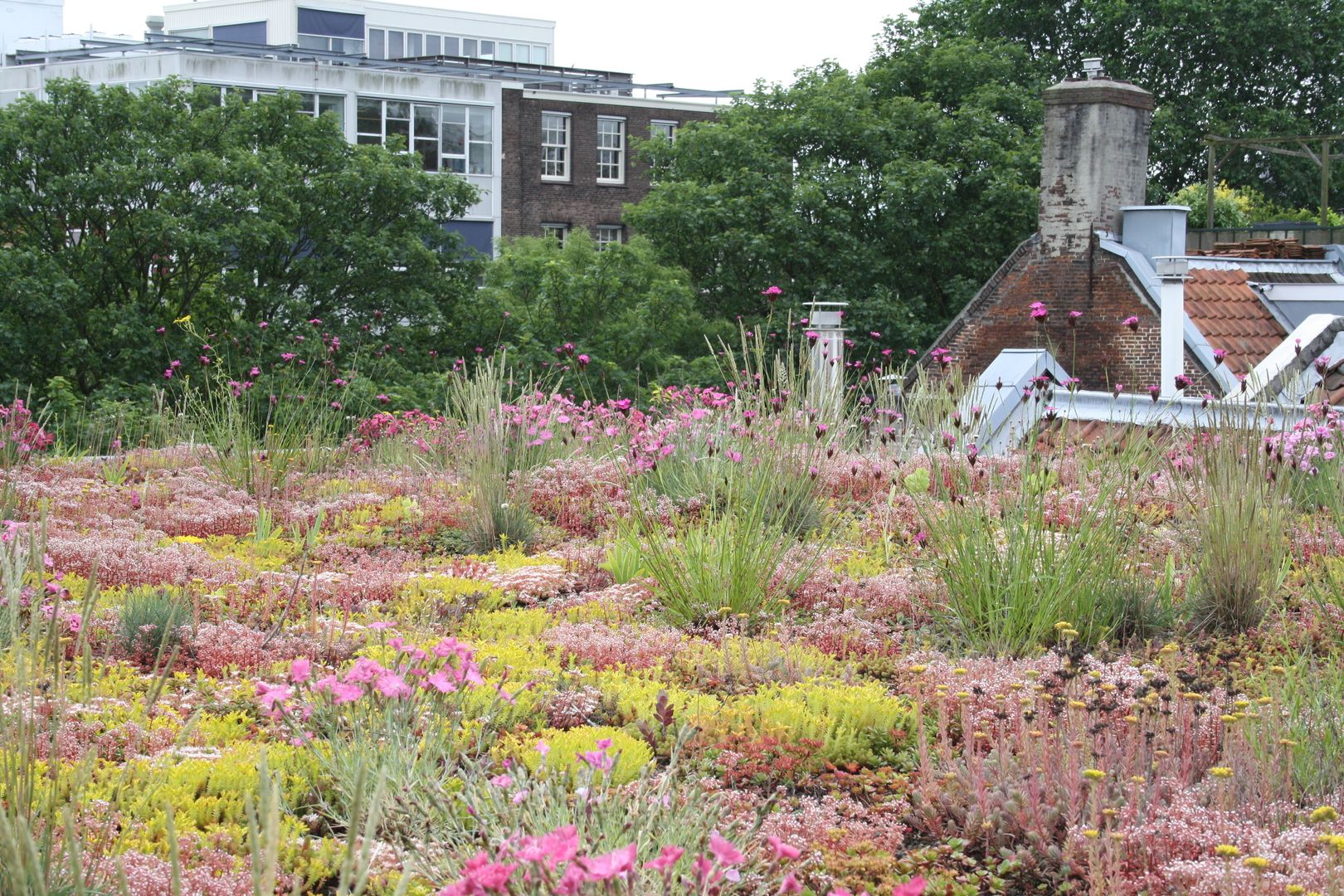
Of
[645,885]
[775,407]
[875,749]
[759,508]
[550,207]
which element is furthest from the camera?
[550,207]

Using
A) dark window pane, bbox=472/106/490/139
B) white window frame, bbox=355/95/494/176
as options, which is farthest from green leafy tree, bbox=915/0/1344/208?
white window frame, bbox=355/95/494/176

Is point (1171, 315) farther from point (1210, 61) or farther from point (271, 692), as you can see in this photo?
point (1210, 61)

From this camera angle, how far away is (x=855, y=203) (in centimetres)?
2891

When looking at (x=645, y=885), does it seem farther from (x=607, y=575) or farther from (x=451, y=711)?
(x=607, y=575)

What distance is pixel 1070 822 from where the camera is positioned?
342 centimetres

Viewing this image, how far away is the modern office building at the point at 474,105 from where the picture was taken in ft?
121

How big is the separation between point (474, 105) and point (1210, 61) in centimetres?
2015

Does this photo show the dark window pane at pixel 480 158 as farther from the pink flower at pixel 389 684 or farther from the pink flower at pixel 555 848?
the pink flower at pixel 555 848

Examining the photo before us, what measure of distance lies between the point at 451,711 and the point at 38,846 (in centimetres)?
139

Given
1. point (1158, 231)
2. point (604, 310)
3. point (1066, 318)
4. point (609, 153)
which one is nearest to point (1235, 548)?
point (1066, 318)

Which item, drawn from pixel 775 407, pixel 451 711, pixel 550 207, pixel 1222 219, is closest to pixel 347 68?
pixel 550 207

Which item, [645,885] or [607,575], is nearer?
[645,885]

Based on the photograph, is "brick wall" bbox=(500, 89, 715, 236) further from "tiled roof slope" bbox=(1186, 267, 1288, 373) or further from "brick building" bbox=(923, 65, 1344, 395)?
"tiled roof slope" bbox=(1186, 267, 1288, 373)

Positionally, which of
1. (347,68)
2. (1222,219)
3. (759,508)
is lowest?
(759,508)
